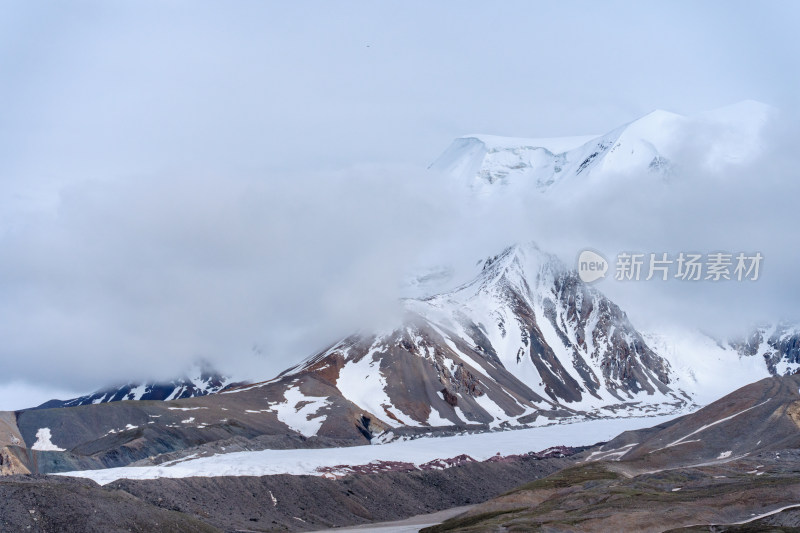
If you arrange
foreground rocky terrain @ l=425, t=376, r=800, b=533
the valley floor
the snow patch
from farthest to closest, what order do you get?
the snow patch
the valley floor
foreground rocky terrain @ l=425, t=376, r=800, b=533

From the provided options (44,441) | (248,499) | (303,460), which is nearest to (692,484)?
(248,499)

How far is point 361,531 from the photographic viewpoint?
100688 millimetres

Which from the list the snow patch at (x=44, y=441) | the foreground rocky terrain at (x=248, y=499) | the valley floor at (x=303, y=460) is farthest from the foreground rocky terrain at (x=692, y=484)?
the snow patch at (x=44, y=441)

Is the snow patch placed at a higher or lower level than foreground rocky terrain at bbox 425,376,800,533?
higher

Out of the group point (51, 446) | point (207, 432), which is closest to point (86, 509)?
point (207, 432)

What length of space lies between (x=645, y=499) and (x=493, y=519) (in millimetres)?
14376

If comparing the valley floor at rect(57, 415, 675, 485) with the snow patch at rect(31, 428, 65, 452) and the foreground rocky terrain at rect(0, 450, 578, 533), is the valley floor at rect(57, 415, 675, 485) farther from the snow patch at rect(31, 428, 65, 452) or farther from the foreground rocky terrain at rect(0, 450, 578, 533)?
the snow patch at rect(31, 428, 65, 452)

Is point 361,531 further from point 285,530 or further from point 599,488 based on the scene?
point 599,488

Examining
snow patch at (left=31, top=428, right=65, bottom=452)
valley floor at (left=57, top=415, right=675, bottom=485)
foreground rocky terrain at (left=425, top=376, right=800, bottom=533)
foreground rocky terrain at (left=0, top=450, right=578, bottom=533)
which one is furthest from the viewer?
snow patch at (left=31, top=428, right=65, bottom=452)

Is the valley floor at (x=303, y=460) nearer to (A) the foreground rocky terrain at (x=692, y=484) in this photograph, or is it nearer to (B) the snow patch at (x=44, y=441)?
(A) the foreground rocky terrain at (x=692, y=484)

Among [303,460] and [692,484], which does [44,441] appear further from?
[692,484]

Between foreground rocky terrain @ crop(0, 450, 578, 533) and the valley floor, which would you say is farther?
the valley floor

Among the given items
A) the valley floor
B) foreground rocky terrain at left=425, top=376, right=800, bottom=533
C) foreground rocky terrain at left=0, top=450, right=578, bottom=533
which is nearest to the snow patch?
the valley floor

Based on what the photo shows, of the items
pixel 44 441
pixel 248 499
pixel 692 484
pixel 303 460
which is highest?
pixel 44 441
